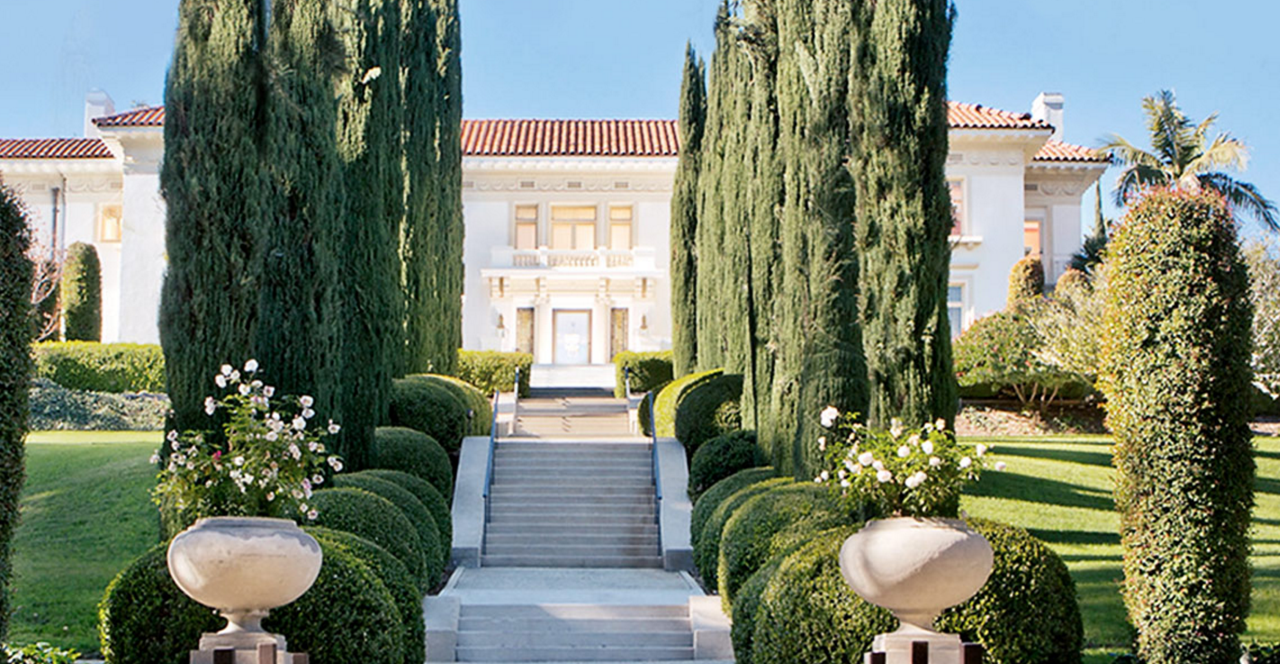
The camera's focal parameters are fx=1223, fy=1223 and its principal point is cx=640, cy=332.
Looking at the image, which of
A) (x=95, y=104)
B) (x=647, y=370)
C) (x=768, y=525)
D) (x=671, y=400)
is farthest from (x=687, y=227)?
(x=95, y=104)

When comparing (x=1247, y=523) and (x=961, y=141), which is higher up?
(x=961, y=141)

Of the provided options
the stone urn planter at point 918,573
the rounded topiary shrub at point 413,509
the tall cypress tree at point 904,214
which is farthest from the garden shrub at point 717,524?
the stone urn planter at point 918,573

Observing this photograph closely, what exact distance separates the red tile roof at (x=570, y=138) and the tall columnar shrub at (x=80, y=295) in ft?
33.2

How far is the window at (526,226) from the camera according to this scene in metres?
34.6

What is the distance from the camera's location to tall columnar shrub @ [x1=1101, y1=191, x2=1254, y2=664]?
8.27 m

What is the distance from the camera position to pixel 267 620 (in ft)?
25.2

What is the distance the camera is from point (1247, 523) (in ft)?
27.6

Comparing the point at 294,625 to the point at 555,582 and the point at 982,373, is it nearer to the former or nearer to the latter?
the point at 555,582

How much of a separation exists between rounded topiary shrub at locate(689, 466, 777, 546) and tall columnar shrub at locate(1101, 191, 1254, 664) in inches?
209

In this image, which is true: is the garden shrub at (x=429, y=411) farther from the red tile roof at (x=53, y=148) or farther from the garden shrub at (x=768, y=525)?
the red tile roof at (x=53, y=148)

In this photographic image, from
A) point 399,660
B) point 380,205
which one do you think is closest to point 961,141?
point 380,205

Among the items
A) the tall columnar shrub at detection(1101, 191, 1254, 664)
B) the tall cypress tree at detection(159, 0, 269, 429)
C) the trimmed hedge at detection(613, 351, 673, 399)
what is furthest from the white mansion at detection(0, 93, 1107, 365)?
the tall columnar shrub at detection(1101, 191, 1254, 664)

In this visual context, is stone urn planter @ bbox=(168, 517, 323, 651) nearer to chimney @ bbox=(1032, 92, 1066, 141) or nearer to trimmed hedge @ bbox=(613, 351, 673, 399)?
trimmed hedge @ bbox=(613, 351, 673, 399)

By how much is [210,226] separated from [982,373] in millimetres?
18020
